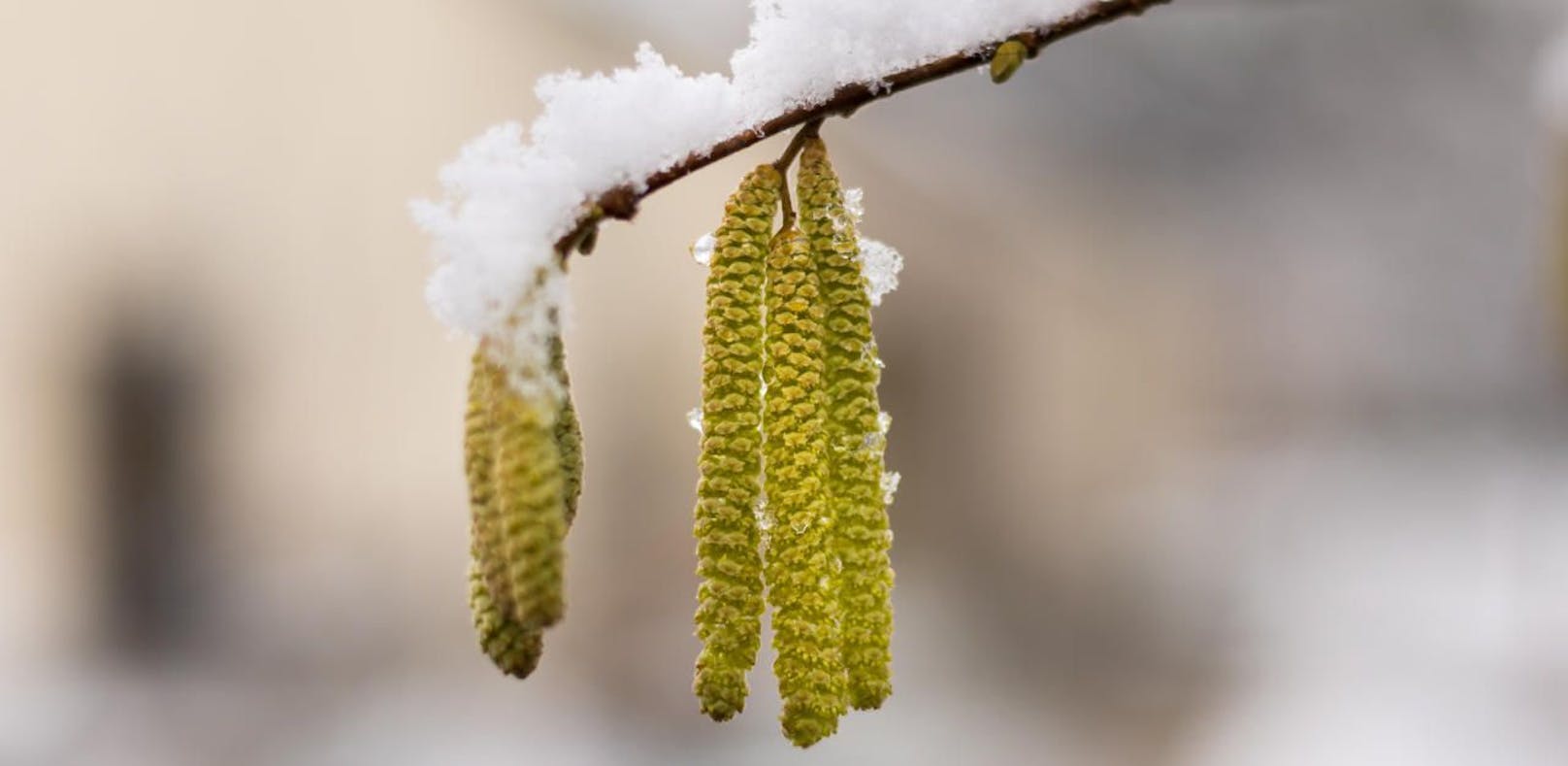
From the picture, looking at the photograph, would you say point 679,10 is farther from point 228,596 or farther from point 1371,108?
point 228,596

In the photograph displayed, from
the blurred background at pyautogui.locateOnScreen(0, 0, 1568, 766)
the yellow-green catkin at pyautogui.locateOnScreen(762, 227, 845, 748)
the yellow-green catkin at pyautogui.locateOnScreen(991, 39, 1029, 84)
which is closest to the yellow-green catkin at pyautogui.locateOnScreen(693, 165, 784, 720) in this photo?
the yellow-green catkin at pyautogui.locateOnScreen(762, 227, 845, 748)

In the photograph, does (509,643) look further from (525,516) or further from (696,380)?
(696,380)

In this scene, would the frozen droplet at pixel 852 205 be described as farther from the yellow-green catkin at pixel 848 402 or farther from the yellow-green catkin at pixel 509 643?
the yellow-green catkin at pixel 509 643

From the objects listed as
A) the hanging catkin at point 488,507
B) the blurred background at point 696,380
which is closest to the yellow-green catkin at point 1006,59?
the hanging catkin at point 488,507

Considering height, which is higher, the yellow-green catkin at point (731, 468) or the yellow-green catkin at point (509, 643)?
the yellow-green catkin at point (731, 468)

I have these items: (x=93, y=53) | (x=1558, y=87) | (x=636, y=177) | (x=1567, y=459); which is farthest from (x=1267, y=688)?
(x=93, y=53)

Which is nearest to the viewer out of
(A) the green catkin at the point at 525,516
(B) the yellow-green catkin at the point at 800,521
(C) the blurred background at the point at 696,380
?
(A) the green catkin at the point at 525,516

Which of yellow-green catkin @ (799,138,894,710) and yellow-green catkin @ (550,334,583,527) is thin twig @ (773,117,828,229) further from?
yellow-green catkin @ (550,334,583,527)
